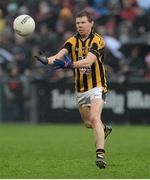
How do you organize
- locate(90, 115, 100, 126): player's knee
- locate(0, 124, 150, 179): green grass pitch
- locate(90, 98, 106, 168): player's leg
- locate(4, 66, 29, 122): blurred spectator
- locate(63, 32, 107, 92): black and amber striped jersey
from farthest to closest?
locate(4, 66, 29, 122): blurred spectator → locate(63, 32, 107, 92): black and amber striped jersey → locate(90, 115, 100, 126): player's knee → locate(90, 98, 106, 168): player's leg → locate(0, 124, 150, 179): green grass pitch

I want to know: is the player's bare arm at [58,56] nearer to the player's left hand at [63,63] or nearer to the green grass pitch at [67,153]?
the player's left hand at [63,63]

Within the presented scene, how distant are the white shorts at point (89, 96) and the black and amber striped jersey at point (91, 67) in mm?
61

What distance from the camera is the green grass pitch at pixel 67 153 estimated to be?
10.2 meters

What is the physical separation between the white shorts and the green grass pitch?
911mm

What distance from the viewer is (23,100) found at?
887 inches

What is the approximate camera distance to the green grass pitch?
33.6 ft

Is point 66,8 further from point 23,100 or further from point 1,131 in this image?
point 1,131

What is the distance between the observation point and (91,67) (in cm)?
1145

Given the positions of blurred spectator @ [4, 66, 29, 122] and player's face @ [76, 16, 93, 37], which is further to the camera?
blurred spectator @ [4, 66, 29, 122]

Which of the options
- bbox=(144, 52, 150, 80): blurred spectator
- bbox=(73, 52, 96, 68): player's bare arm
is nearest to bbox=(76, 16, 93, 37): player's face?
bbox=(73, 52, 96, 68): player's bare arm

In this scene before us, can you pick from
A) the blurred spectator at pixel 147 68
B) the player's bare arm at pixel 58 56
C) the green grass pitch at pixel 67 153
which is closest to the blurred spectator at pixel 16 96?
the green grass pitch at pixel 67 153

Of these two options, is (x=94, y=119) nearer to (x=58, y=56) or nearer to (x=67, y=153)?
(x=58, y=56)

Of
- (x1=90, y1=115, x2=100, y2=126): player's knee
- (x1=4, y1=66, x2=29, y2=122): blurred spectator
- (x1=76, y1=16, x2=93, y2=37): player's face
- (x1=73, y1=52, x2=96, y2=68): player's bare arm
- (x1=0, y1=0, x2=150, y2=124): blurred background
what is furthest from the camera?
(x1=4, y1=66, x2=29, y2=122): blurred spectator

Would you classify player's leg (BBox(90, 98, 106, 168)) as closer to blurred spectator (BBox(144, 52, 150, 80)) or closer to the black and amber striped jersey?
the black and amber striped jersey
